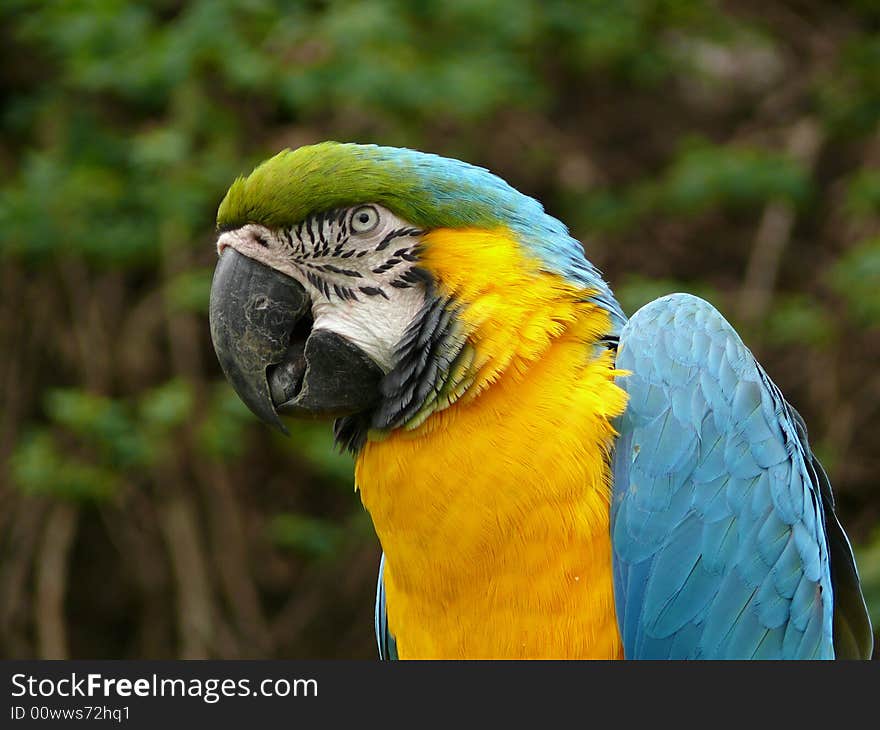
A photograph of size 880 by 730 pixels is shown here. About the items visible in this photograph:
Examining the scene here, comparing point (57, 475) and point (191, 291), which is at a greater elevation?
point (191, 291)

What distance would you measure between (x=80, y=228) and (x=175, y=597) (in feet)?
5.20

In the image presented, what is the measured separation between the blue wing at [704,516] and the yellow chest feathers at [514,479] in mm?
41

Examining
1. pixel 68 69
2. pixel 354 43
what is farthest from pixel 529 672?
pixel 68 69

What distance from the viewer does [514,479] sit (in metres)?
1.57

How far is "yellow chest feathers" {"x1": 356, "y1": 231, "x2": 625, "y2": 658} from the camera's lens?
61.9 inches

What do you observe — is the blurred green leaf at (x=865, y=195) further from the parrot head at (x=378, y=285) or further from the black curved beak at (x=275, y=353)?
the black curved beak at (x=275, y=353)

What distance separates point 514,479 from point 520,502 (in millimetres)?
36

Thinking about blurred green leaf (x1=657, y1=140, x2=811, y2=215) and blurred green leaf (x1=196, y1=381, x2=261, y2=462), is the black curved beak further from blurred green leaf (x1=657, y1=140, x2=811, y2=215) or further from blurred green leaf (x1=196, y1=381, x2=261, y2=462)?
blurred green leaf (x1=657, y1=140, x2=811, y2=215)

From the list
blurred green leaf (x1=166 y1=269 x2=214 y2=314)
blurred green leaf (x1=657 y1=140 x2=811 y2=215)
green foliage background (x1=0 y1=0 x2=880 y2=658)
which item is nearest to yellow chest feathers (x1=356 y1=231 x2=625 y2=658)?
green foliage background (x1=0 y1=0 x2=880 y2=658)

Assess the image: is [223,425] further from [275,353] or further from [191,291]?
[275,353]

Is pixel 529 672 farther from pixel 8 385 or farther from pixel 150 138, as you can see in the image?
pixel 8 385

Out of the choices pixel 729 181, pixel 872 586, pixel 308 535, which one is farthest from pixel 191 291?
pixel 872 586

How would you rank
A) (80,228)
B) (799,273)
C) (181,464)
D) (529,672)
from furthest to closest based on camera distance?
(799,273) < (181,464) < (80,228) < (529,672)

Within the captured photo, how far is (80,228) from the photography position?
3900mm
